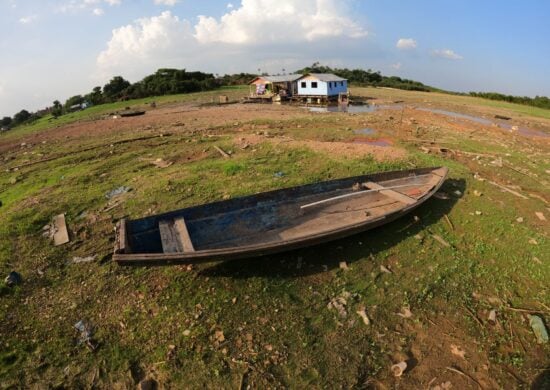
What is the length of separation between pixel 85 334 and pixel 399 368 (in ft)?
16.3

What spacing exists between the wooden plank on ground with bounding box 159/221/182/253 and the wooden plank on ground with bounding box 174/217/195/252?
0.30ft

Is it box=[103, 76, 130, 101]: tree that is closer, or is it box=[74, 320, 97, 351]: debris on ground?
box=[74, 320, 97, 351]: debris on ground

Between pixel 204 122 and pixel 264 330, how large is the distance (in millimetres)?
19111

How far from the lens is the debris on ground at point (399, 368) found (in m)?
5.20

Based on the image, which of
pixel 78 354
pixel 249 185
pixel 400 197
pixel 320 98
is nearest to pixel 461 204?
pixel 400 197

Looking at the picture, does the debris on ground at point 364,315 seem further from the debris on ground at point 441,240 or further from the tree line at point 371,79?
the tree line at point 371,79

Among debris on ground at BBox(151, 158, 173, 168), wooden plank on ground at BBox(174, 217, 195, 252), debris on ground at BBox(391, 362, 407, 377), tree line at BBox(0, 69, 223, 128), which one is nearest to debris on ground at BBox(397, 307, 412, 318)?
debris on ground at BBox(391, 362, 407, 377)

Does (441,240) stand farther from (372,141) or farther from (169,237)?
(372,141)

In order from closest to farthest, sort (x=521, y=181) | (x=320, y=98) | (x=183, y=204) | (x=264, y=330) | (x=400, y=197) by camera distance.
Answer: (x=264, y=330) < (x=400, y=197) < (x=183, y=204) < (x=521, y=181) < (x=320, y=98)

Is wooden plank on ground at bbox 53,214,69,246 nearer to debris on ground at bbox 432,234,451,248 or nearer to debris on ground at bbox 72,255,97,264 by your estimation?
debris on ground at bbox 72,255,97,264

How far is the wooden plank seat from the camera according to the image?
6.55 meters

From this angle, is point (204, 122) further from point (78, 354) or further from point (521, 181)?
point (78, 354)

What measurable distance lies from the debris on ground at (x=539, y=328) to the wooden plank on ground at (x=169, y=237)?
20.7ft

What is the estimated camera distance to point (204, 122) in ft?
75.9
